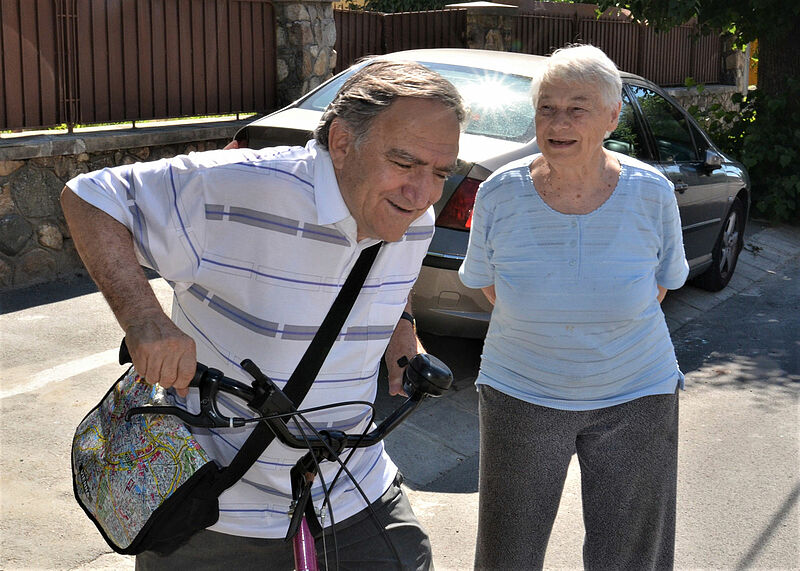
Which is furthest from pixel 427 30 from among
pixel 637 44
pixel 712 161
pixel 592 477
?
pixel 592 477

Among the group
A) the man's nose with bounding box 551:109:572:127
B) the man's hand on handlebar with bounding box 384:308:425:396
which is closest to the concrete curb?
the man's nose with bounding box 551:109:572:127

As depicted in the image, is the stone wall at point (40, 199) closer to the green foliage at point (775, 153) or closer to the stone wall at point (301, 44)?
the stone wall at point (301, 44)

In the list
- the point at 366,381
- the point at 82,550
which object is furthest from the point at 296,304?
the point at 82,550

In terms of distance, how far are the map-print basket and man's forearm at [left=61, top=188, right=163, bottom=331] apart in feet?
0.87

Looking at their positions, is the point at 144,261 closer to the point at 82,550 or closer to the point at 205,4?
the point at 82,550

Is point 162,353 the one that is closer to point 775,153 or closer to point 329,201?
point 329,201

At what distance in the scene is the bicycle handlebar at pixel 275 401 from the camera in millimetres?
1865

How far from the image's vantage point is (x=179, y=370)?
70.7 inches

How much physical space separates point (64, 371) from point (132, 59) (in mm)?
3642

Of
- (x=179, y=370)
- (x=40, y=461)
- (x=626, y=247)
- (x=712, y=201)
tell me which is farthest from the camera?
(x=712, y=201)

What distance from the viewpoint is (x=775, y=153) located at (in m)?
11.6

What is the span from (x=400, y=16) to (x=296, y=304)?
10.6 m

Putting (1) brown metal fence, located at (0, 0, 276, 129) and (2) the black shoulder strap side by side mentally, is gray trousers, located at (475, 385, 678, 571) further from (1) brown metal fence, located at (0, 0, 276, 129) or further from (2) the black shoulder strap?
(1) brown metal fence, located at (0, 0, 276, 129)

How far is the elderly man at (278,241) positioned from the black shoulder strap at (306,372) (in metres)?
0.02
